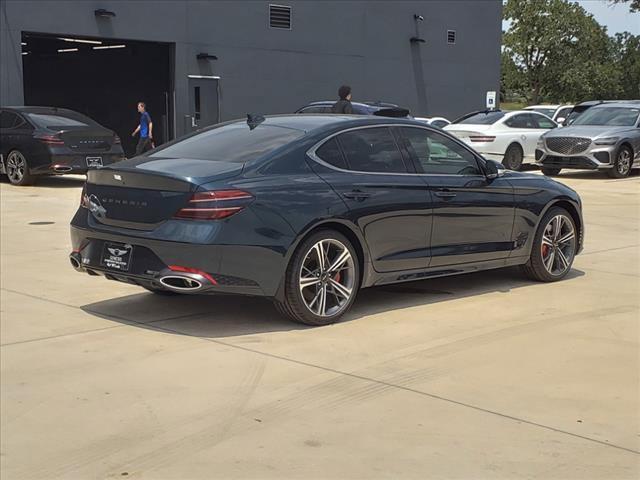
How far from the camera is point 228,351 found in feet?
19.4

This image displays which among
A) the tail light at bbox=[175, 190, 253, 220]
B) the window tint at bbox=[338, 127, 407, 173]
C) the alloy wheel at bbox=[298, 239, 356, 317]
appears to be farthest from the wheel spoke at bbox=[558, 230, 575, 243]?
the tail light at bbox=[175, 190, 253, 220]

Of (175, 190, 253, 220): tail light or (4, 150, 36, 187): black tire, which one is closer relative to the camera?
(175, 190, 253, 220): tail light

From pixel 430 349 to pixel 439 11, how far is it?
96.9ft

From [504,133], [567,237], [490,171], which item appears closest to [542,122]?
[504,133]

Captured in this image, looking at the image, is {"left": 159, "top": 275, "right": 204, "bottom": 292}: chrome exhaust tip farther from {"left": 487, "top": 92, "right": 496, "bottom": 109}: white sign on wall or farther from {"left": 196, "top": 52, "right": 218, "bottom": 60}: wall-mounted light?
{"left": 487, "top": 92, "right": 496, "bottom": 109}: white sign on wall

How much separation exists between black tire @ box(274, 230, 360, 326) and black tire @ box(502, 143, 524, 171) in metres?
15.0

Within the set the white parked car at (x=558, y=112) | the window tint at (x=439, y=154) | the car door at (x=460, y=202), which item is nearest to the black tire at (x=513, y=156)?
the white parked car at (x=558, y=112)

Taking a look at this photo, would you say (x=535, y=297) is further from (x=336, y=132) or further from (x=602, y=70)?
(x=602, y=70)

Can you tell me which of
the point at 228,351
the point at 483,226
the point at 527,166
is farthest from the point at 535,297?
the point at 527,166

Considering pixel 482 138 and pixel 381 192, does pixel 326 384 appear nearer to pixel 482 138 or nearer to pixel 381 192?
pixel 381 192

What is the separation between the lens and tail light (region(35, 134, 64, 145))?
55.7 ft

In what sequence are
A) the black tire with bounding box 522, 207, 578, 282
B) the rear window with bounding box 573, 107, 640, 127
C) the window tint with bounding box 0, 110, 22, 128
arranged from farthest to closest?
1. the rear window with bounding box 573, 107, 640, 127
2. the window tint with bounding box 0, 110, 22, 128
3. the black tire with bounding box 522, 207, 578, 282

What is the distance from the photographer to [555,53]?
7538 cm

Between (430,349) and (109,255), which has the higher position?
(109,255)
